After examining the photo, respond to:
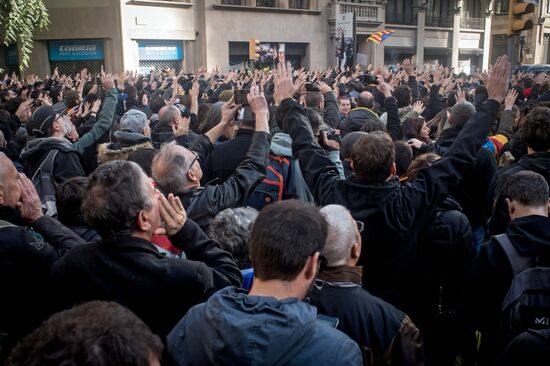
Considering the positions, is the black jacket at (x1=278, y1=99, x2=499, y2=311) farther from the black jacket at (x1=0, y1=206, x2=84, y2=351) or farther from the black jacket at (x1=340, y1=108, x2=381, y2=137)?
the black jacket at (x1=340, y1=108, x2=381, y2=137)

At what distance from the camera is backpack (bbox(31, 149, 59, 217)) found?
4172mm

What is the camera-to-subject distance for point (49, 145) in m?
4.46

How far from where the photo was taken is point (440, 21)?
37406 mm

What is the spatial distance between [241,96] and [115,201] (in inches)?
75.2

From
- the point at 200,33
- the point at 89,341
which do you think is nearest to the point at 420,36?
the point at 200,33

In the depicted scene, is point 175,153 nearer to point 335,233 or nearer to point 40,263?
point 40,263

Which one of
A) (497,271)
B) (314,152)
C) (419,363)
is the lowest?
(419,363)

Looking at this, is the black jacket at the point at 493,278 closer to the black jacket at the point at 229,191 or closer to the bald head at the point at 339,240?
the bald head at the point at 339,240

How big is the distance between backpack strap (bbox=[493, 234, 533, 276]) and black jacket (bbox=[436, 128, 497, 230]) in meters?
1.55

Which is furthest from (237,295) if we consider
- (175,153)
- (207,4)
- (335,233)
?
(207,4)

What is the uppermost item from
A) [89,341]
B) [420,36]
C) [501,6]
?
[501,6]

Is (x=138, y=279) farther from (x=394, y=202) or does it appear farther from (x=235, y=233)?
(x=394, y=202)

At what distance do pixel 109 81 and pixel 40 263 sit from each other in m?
4.18

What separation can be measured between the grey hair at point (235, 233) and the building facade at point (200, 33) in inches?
693
